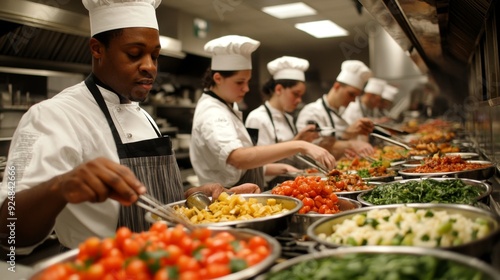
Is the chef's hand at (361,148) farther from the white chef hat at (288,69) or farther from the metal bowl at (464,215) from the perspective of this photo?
the metal bowl at (464,215)

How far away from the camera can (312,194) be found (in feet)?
6.30

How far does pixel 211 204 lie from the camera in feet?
5.95

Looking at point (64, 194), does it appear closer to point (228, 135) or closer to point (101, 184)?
point (101, 184)

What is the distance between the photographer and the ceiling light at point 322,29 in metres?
8.24

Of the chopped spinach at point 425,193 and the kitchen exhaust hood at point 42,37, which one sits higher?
the kitchen exhaust hood at point 42,37

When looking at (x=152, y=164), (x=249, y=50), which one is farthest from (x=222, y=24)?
(x=152, y=164)

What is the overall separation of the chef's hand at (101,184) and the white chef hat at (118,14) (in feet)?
2.59

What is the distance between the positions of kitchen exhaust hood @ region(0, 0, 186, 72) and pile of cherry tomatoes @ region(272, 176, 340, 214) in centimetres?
340

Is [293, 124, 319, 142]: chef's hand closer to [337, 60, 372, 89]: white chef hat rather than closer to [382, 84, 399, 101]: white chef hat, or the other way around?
[337, 60, 372, 89]: white chef hat

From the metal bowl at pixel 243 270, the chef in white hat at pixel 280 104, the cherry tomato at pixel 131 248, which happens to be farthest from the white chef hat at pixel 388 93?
the cherry tomato at pixel 131 248

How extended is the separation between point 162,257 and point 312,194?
1.01 metres

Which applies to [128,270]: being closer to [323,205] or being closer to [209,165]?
[323,205]

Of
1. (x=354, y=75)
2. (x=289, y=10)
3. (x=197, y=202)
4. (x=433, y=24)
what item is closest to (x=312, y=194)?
(x=197, y=202)

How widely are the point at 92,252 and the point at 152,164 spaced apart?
788 mm
